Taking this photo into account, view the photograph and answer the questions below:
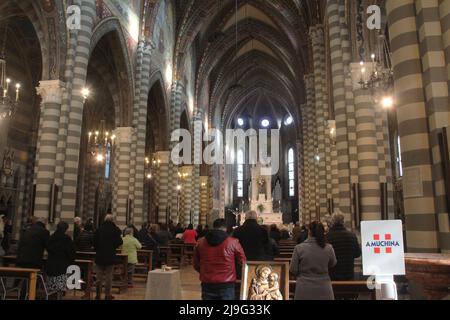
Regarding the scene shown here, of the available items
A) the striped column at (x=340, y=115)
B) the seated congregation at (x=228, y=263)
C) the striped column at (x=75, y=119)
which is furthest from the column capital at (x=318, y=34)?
the seated congregation at (x=228, y=263)

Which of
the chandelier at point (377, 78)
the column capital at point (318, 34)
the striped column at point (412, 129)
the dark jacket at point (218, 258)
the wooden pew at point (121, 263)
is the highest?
the column capital at point (318, 34)

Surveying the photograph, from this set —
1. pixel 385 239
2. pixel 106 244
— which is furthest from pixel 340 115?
pixel 385 239

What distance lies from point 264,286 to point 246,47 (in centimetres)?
3554

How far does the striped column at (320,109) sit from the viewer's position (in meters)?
19.7

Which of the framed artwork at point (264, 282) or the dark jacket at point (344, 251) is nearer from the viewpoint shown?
the framed artwork at point (264, 282)

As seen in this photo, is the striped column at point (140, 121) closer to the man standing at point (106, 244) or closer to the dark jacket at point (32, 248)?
the man standing at point (106, 244)

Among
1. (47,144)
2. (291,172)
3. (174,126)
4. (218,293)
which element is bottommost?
(218,293)

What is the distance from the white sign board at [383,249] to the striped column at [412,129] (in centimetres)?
261

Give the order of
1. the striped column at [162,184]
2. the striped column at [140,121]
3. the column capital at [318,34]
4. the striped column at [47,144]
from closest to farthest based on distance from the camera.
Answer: the striped column at [47,144], the striped column at [140,121], the column capital at [318,34], the striped column at [162,184]

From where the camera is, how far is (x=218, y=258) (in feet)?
15.1

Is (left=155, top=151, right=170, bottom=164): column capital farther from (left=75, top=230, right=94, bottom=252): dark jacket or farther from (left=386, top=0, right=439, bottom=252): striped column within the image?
(left=386, top=0, right=439, bottom=252): striped column

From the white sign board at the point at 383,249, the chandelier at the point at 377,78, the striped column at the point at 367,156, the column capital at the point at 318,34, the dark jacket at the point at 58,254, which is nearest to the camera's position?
the white sign board at the point at 383,249

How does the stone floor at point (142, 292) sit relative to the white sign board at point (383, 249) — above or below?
below

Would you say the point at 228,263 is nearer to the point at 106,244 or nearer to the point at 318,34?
the point at 106,244
